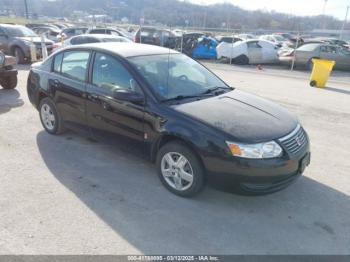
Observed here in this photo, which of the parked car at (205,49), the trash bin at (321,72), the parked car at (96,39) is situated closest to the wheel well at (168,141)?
the trash bin at (321,72)

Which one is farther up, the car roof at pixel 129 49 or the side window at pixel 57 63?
the car roof at pixel 129 49

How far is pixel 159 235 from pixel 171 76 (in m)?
2.05

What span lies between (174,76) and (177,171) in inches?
51.4

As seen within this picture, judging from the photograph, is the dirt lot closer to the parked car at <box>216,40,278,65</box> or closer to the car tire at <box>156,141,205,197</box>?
the car tire at <box>156,141,205,197</box>

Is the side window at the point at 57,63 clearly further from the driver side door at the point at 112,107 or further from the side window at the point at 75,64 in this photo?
the driver side door at the point at 112,107

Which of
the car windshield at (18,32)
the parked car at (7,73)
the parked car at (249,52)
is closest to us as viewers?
the parked car at (7,73)

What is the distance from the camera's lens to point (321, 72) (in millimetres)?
11586

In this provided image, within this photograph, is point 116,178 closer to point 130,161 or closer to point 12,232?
point 130,161

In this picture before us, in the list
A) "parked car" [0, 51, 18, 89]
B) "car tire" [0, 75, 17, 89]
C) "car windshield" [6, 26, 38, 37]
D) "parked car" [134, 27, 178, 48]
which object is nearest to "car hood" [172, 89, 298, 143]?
"parked car" [0, 51, 18, 89]

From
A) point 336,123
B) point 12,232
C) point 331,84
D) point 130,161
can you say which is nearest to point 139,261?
point 12,232

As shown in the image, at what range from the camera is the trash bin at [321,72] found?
37.7 ft

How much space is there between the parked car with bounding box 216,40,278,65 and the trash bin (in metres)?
7.34

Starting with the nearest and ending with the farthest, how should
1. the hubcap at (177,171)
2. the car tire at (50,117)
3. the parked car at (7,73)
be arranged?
the hubcap at (177,171) < the car tire at (50,117) < the parked car at (7,73)

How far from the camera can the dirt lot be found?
304 cm
